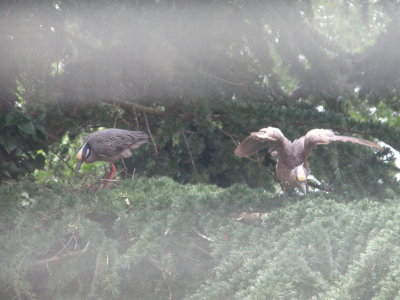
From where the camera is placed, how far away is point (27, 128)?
11.7ft

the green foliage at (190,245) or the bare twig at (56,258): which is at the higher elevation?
the green foliage at (190,245)

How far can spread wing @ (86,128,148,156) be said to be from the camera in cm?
379

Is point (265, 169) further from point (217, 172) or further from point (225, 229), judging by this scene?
point (225, 229)

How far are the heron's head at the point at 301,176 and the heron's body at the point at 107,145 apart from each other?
1.26 metres

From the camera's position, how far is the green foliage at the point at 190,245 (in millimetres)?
2025

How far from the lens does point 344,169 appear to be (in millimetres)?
4031

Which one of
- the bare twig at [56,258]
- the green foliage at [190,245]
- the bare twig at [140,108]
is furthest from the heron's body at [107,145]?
the bare twig at [56,258]

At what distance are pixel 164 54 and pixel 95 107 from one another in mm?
781

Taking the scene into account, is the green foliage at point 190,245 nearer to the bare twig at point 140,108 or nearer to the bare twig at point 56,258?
the bare twig at point 56,258

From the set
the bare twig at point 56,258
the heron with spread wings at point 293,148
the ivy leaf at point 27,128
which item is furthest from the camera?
the ivy leaf at point 27,128

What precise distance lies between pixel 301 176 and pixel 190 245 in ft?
2.94

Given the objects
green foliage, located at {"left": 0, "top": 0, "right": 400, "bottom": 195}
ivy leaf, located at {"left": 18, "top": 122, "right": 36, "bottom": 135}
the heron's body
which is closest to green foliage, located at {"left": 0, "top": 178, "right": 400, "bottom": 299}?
ivy leaf, located at {"left": 18, "top": 122, "right": 36, "bottom": 135}

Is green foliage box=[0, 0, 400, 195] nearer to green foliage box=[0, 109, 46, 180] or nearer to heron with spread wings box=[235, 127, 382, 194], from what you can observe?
green foliage box=[0, 109, 46, 180]

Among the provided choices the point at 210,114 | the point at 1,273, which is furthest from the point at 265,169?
the point at 1,273
